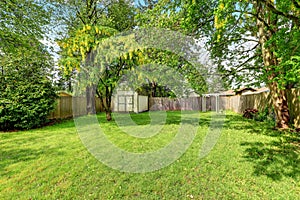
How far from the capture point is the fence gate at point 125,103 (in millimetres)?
13938

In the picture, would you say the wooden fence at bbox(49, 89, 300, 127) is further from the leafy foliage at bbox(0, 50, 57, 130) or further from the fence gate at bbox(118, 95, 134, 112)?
the fence gate at bbox(118, 95, 134, 112)

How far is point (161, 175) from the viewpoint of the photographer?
291cm

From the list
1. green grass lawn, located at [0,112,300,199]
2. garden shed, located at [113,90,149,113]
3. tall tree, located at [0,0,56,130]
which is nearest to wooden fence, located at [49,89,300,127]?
garden shed, located at [113,90,149,113]

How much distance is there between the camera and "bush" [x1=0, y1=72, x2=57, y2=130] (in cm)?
689

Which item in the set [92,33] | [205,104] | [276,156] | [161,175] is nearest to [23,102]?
[92,33]

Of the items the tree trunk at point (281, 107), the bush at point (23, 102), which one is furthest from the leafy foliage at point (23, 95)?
the tree trunk at point (281, 107)

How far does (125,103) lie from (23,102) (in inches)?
300

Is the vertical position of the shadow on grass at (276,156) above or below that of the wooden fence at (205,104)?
below

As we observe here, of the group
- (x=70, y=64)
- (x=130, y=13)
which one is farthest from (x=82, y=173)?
(x=130, y=13)

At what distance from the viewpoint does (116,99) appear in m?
14.1

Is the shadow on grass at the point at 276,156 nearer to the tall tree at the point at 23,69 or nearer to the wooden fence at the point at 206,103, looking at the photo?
the wooden fence at the point at 206,103

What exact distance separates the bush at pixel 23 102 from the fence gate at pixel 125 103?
252 inches

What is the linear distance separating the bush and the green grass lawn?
10.1ft

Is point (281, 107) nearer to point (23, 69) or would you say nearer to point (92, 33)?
point (92, 33)
